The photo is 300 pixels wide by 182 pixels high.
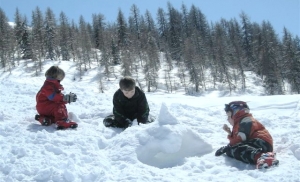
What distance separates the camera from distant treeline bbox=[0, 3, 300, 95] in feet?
166

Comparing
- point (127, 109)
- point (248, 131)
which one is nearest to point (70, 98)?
point (127, 109)

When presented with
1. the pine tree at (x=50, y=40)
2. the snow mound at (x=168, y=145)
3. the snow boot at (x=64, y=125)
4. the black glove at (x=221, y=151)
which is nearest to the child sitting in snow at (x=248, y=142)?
the black glove at (x=221, y=151)

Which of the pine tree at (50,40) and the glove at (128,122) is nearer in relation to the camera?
the glove at (128,122)

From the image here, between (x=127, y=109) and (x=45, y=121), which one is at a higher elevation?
(x=127, y=109)

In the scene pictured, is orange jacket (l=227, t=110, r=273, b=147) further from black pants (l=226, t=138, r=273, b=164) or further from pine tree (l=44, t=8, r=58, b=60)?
pine tree (l=44, t=8, r=58, b=60)

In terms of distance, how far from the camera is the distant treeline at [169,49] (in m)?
50.6

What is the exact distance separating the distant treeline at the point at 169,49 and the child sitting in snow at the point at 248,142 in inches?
1671

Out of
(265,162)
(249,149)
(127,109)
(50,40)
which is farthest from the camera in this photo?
(50,40)

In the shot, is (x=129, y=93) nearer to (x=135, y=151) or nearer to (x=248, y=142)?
(x=135, y=151)

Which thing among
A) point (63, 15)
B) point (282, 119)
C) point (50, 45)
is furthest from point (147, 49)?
point (282, 119)

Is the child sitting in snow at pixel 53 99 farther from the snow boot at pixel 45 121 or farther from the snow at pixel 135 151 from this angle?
the snow at pixel 135 151

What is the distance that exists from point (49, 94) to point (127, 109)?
1.57m

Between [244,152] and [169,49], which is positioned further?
[169,49]

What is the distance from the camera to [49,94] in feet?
19.0
